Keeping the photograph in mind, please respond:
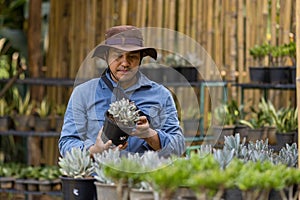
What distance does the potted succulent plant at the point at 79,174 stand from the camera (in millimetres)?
2488

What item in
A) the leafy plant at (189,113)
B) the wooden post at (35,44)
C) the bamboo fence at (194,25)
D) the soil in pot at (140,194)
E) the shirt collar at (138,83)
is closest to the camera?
the soil in pot at (140,194)

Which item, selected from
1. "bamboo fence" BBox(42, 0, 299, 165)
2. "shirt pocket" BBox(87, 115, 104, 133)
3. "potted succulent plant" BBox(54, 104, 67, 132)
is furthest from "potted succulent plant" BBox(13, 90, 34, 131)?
"shirt pocket" BBox(87, 115, 104, 133)

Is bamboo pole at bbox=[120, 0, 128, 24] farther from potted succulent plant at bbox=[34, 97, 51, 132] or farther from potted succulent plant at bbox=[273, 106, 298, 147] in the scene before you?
potted succulent plant at bbox=[273, 106, 298, 147]

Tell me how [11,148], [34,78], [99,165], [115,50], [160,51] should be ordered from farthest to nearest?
1. [11,148]
2. [160,51]
3. [34,78]
4. [115,50]
5. [99,165]

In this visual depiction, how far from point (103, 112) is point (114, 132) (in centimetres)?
53

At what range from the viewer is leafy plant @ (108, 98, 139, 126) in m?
2.55

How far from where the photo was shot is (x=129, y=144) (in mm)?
3150

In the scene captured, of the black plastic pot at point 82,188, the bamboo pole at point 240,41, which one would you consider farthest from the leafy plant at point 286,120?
the black plastic pot at point 82,188

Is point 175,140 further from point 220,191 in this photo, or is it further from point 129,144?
point 220,191

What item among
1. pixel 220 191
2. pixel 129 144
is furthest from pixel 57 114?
pixel 220 191

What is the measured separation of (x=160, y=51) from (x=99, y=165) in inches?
167

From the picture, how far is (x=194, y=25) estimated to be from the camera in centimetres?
644

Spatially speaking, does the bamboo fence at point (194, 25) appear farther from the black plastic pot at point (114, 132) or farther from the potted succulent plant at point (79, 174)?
the potted succulent plant at point (79, 174)

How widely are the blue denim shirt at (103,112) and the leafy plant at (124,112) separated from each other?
468mm
